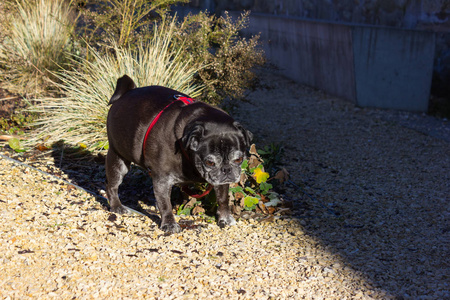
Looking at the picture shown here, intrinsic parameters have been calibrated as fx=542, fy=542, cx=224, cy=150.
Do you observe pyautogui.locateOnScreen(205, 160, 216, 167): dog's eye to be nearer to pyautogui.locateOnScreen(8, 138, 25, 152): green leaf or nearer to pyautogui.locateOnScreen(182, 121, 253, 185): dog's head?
pyautogui.locateOnScreen(182, 121, 253, 185): dog's head

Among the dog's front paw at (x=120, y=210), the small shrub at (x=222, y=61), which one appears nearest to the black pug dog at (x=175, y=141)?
the dog's front paw at (x=120, y=210)

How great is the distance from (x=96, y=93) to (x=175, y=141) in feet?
8.94

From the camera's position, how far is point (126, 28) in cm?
677

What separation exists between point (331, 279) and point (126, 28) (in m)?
4.61

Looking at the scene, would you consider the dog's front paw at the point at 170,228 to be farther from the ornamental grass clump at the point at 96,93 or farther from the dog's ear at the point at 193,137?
the ornamental grass clump at the point at 96,93

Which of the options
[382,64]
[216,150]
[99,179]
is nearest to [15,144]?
[99,179]

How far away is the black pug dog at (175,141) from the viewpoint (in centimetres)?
346

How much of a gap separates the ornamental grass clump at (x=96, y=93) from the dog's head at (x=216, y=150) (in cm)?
246

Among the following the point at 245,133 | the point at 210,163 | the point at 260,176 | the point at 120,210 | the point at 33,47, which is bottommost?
the point at 120,210

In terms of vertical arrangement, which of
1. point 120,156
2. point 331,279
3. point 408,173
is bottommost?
point 408,173

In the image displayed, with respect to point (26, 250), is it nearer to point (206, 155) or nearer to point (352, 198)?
point (206, 155)

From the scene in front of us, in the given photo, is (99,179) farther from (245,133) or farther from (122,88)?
(245,133)

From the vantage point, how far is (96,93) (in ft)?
19.7

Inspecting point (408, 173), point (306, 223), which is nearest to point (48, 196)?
point (306, 223)
